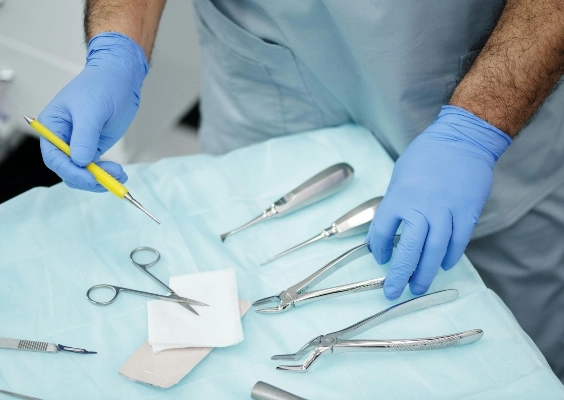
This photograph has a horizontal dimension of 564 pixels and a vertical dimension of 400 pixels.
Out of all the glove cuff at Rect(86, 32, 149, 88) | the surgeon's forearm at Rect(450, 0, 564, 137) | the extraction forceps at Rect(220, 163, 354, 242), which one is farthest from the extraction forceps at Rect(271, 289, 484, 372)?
the glove cuff at Rect(86, 32, 149, 88)

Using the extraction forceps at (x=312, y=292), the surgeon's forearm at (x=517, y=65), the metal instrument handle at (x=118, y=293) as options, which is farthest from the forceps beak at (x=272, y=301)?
the surgeon's forearm at (x=517, y=65)

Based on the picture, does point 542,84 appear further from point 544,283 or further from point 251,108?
point 251,108

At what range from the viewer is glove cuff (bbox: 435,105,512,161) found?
93cm

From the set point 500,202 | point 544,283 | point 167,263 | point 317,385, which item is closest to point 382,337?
point 317,385

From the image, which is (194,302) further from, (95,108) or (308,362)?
(95,108)

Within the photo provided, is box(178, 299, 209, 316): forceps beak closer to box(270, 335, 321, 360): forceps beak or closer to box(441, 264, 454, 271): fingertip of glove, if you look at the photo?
box(270, 335, 321, 360): forceps beak

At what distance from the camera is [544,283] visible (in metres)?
1.23

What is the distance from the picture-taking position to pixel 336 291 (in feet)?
2.75

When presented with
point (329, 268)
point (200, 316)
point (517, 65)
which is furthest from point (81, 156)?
point (517, 65)

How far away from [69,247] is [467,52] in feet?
2.46

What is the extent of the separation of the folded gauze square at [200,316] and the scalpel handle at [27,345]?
0.41 ft

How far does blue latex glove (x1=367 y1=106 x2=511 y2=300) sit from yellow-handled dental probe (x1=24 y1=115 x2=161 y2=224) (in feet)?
1.20

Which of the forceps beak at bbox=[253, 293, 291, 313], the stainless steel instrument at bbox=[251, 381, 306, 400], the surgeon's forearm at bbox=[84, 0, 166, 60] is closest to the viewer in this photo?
the stainless steel instrument at bbox=[251, 381, 306, 400]

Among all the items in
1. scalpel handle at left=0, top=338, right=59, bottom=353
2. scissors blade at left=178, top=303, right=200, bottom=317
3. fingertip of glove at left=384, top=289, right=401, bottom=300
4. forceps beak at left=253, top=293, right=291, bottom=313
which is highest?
fingertip of glove at left=384, top=289, right=401, bottom=300
